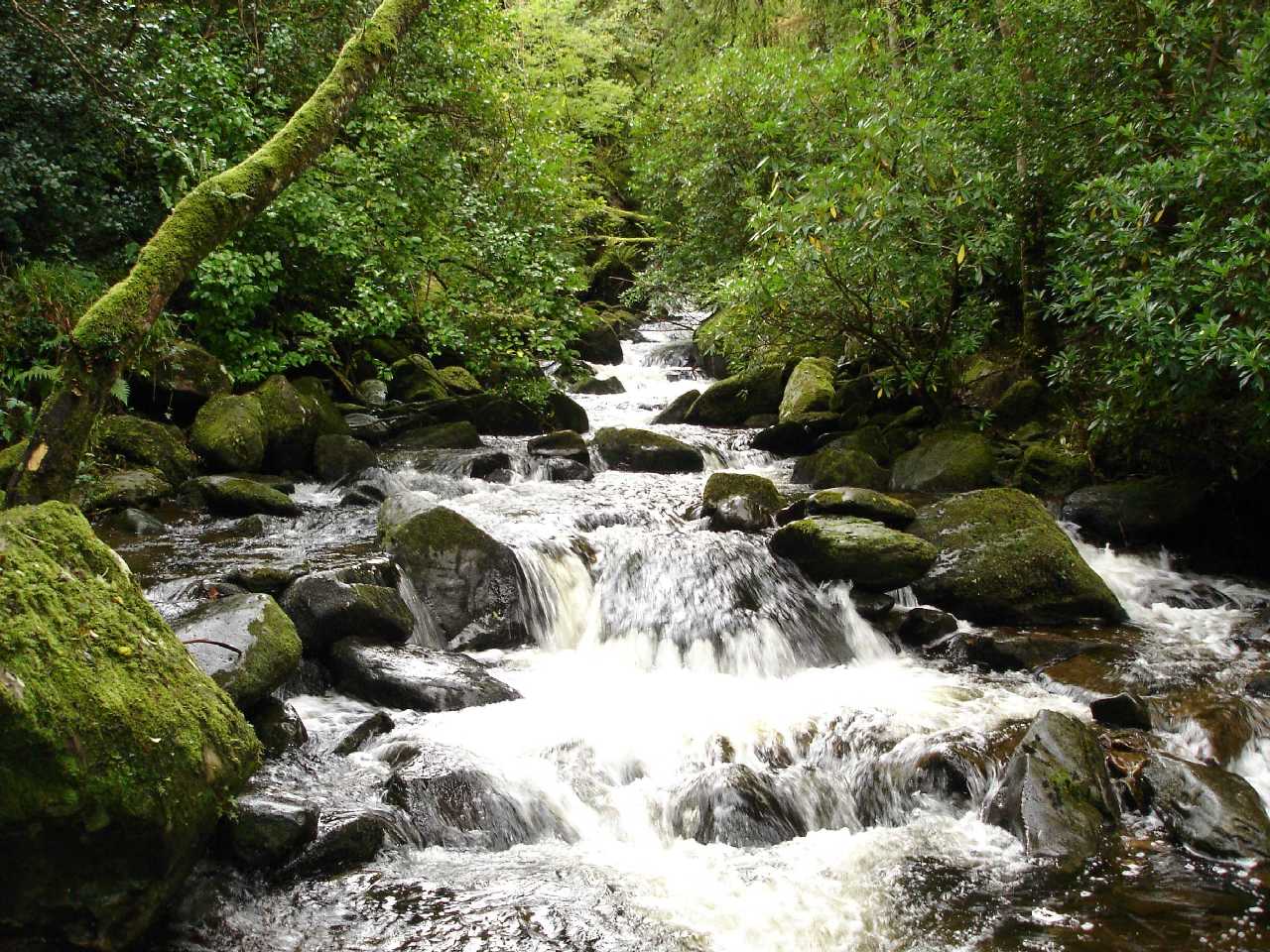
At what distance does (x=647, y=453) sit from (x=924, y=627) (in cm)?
557

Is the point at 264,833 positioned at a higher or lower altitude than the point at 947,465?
lower

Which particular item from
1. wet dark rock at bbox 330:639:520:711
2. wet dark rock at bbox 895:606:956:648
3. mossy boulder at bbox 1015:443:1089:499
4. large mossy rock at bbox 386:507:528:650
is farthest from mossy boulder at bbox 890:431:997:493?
wet dark rock at bbox 330:639:520:711

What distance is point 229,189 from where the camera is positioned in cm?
531

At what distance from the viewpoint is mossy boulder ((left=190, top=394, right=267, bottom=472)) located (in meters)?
10.0

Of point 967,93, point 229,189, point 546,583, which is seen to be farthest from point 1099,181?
point 229,189

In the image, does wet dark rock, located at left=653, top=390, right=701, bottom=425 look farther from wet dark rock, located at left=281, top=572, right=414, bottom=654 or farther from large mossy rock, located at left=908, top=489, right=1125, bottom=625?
wet dark rock, located at left=281, top=572, right=414, bottom=654

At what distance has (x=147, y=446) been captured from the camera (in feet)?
31.4

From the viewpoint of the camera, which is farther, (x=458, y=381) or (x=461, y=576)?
(x=458, y=381)

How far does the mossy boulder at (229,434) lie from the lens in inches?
395

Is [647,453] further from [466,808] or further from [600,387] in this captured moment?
[466,808]

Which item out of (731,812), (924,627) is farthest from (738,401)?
(731,812)

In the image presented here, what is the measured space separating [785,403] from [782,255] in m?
4.01

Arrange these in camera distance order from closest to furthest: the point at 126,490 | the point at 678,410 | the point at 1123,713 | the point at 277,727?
the point at 277,727, the point at 1123,713, the point at 126,490, the point at 678,410

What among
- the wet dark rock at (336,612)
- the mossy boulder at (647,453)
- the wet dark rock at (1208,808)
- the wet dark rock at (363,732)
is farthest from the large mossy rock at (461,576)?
the wet dark rock at (1208,808)
